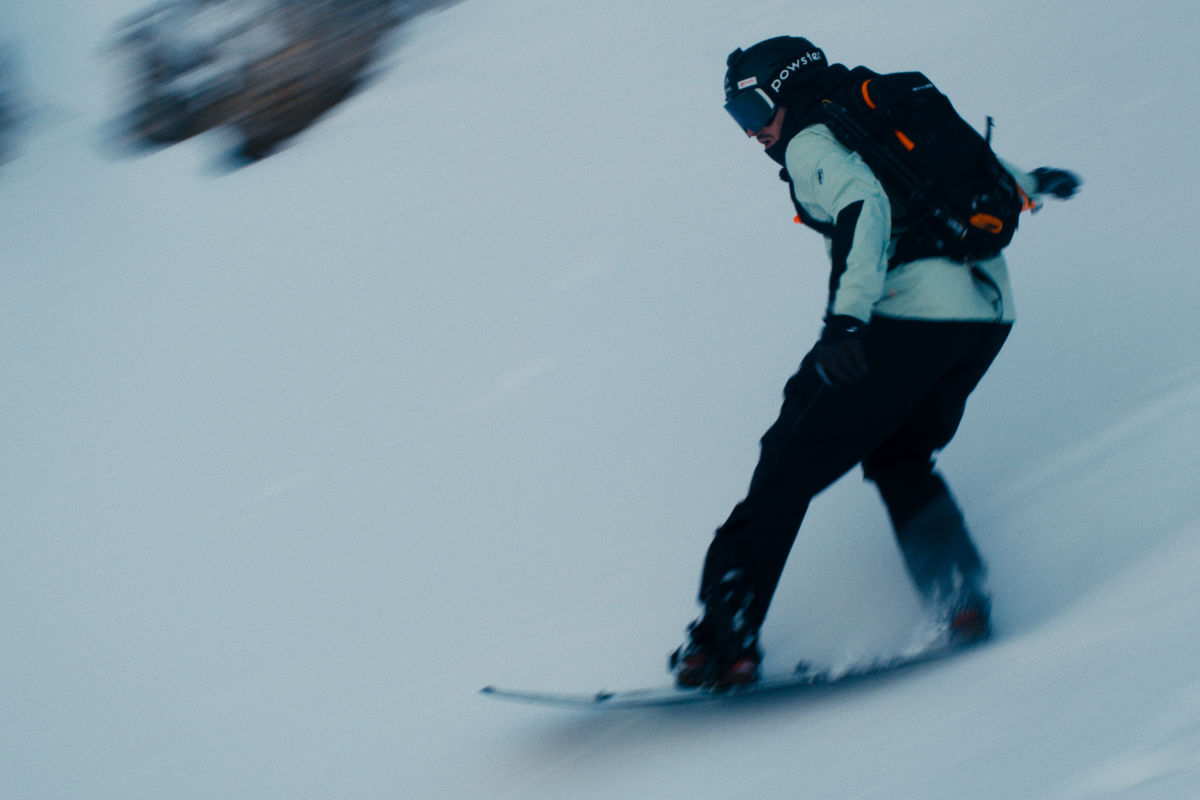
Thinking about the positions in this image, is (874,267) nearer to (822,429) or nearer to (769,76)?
(822,429)

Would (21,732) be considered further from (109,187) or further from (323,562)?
(109,187)

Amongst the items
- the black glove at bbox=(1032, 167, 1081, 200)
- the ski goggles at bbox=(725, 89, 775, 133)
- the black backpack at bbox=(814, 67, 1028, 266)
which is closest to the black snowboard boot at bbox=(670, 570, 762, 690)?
the black backpack at bbox=(814, 67, 1028, 266)

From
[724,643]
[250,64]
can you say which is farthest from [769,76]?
[250,64]

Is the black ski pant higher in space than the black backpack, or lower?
lower

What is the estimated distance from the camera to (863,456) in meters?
1.96

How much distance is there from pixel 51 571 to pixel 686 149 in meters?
3.16

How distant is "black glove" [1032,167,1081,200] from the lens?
2.20 m

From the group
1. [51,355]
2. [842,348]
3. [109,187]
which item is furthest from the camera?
[109,187]

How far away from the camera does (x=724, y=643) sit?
1919 millimetres

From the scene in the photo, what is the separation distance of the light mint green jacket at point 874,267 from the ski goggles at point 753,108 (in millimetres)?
107

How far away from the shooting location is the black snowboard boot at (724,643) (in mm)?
1917

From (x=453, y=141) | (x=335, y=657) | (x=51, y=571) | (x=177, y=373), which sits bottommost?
(x=335, y=657)

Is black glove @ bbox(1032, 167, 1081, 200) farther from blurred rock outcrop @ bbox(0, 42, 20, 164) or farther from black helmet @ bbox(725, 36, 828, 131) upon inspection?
blurred rock outcrop @ bbox(0, 42, 20, 164)

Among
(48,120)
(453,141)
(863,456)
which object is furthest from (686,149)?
(48,120)
